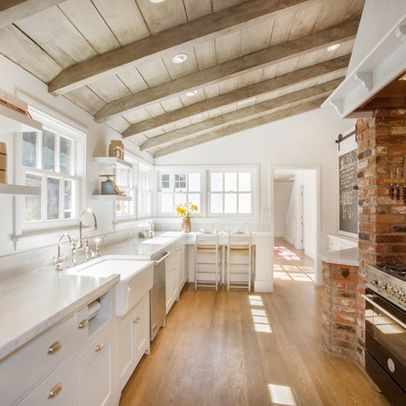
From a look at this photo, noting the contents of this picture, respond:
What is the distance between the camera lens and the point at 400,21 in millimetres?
1306

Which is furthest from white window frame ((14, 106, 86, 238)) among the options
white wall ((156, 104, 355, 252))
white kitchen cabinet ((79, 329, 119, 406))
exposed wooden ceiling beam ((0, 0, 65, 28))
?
white wall ((156, 104, 355, 252))

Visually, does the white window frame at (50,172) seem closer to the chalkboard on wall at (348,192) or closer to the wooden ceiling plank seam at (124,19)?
the wooden ceiling plank seam at (124,19)

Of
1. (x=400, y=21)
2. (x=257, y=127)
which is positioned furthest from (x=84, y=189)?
(x=257, y=127)

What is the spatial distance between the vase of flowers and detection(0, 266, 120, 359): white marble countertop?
9.17ft

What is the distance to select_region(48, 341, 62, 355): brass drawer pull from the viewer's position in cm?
108

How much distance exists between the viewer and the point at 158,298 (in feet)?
8.50

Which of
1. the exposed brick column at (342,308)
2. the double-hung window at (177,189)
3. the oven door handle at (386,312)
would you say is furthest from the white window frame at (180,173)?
the oven door handle at (386,312)

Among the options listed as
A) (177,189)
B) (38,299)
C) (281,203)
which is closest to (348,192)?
(177,189)

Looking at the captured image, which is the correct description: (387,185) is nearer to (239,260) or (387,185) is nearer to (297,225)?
(239,260)

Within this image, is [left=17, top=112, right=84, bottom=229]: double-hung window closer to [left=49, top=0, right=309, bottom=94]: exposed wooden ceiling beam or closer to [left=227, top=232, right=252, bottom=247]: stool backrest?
[left=49, top=0, right=309, bottom=94]: exposed wooden ceiling beam

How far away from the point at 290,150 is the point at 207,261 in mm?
2421

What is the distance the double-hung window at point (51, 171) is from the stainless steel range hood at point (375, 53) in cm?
221

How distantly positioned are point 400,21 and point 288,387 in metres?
2.40

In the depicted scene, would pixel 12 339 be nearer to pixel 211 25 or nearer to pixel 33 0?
pixel 33 0
